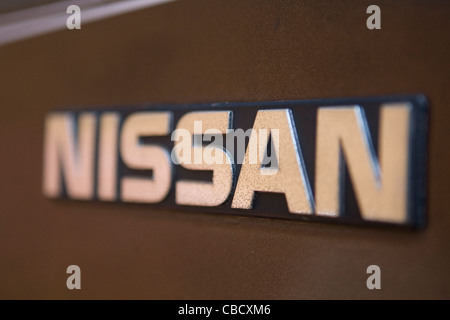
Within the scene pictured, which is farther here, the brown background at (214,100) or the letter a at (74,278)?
the letter a at (74,278)

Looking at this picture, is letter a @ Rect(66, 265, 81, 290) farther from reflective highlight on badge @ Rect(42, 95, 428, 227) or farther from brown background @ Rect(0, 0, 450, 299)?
reflective highlight on badge @ Rect(42, 95, 428, 227)

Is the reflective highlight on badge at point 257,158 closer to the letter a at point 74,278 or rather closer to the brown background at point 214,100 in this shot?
the brown background at point 214,100

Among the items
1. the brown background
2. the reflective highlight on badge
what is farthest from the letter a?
the reflective highlight on badge

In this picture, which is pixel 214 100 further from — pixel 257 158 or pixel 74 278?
pixel 74 278

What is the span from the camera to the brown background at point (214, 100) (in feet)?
4.80

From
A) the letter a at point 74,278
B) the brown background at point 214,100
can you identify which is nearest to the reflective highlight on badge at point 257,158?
the brown background at point 214,100

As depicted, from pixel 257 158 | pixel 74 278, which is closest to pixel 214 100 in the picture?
pixel 257 158

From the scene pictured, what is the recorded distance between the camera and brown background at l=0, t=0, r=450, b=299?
146cm

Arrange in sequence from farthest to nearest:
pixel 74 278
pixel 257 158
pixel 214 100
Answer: pixel 74 278 < pixel 214 100 < pixel 257 158

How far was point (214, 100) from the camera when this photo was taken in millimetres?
1813

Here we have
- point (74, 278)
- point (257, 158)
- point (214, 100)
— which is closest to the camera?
point (257, 158)

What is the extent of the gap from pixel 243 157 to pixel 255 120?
5.2 inches

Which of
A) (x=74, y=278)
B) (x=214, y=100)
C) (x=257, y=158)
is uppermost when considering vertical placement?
(x=214, y=100)
